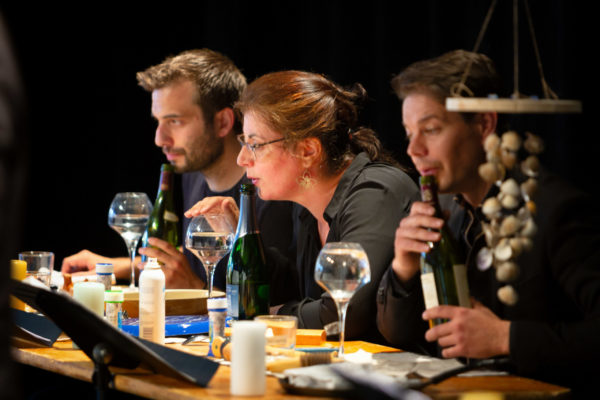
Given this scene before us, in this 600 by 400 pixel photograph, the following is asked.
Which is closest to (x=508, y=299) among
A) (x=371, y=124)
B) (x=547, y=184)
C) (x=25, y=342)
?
(x=547, y=184)

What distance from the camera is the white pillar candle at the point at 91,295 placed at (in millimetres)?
1872

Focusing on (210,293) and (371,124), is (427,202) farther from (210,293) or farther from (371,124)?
(371,124)

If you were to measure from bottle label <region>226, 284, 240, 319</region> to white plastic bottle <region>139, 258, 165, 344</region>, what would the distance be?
0.60 ft

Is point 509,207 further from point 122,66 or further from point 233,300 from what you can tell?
point 122,66

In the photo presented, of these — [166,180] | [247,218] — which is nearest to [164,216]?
[166,180]

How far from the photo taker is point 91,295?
1877 millimetres

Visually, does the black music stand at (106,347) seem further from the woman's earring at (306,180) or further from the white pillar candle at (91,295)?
the woman's earring at (306,180)

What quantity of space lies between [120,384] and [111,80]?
2955 mm

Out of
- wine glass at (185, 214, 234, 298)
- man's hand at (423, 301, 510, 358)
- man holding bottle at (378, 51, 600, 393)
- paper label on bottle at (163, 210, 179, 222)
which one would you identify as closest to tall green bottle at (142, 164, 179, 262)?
paper label on bottle at (163, 210, 179, 222)

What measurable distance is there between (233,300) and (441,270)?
52 cm

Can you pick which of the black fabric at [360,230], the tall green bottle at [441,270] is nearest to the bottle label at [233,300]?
the black fabric at [360,230]

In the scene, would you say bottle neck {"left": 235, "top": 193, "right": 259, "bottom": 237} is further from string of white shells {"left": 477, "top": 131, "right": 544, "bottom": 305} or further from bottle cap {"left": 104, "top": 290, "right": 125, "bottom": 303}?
string of white shells {"left": 477, "top": 131, "right": 544, "bottom": 305}

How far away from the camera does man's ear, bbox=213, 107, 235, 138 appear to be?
344 cm

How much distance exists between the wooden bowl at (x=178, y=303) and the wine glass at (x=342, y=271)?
2.20ft
